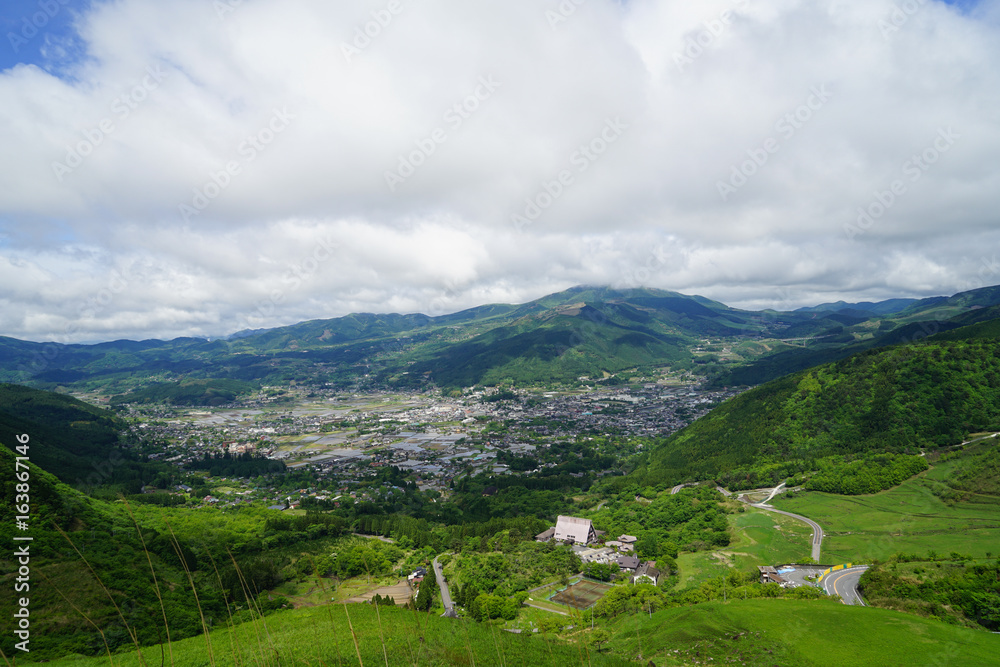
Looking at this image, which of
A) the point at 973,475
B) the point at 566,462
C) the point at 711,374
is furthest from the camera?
the point at 711,374

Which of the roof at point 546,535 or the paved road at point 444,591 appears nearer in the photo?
the paved road at point 444,591

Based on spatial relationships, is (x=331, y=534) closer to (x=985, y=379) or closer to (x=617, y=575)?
(x=617, y=575)

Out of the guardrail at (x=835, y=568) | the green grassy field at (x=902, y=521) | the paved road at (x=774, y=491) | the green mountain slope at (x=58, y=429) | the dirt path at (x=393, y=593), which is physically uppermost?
the green mountain slope at (x=58, y=429)

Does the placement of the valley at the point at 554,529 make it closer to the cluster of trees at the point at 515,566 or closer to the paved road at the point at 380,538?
the cluster of trees at the point at 515,566

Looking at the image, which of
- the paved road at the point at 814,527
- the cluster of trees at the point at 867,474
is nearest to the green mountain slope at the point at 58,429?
the paved road at the point at 814,527

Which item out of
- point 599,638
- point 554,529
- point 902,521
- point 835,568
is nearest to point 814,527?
point 902,521

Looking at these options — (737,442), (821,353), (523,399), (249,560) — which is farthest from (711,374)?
(249,560)

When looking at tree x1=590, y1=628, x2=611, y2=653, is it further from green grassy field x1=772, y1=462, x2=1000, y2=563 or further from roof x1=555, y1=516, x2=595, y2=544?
green grassy field x1=772, y1=462, x2=1000, y2=563
